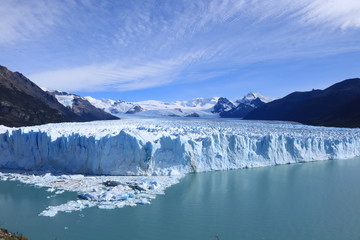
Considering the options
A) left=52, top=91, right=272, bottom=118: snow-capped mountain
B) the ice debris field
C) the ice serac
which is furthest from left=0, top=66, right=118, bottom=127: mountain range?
the ice debris field

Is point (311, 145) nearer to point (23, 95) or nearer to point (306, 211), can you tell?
point (306, 211)

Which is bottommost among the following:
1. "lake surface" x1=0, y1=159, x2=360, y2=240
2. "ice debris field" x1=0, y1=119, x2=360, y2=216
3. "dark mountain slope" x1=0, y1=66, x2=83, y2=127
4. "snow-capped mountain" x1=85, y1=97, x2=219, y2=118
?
"lake surface" x1=0, y1=159, x2=360, y2=240

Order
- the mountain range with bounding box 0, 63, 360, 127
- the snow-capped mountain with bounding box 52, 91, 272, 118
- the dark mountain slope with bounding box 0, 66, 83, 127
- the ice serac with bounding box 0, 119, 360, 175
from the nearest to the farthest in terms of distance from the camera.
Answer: the ice serac with bounding box 0, 119, 360, 175 → the dark mountain slope with bounding box 0, 66, 83, 127 → the mountain range with bounding box 0, 63, 360, 127 → the snow-capped mountain with bounding box 52, 91, 272, 118

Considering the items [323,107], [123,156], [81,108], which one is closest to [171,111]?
[81,108]

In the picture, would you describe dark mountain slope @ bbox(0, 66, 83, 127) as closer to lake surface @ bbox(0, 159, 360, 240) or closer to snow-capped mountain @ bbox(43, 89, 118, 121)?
snow-capped mountain @ bbox(43, 89, 118, 121)

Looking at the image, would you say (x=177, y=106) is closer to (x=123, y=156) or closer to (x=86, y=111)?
(x=86, y=111)

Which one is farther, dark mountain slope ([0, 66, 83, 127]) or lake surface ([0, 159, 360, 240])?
dark mountain slope ([0, 66, 83, 127])

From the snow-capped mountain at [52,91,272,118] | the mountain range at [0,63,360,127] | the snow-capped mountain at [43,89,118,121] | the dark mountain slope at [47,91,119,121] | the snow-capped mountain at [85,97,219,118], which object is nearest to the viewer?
the mountain range at [0,63,360,127]
